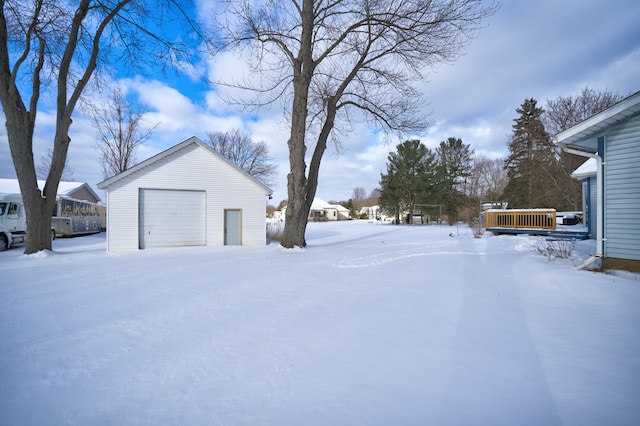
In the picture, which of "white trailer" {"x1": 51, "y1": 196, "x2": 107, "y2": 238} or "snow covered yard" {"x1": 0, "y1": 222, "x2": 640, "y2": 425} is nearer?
"snow covered yard" {"x1": 0, "y1": 222, "x2": 640, "y2": 425}

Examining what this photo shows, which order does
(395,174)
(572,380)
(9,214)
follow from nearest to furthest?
1. (572,380)
2. (9,214)
3. (395,174)

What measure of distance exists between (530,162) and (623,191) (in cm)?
2830

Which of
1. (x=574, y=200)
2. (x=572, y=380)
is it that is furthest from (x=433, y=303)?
(x=574, y=200)

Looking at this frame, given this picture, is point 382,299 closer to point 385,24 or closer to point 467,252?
point 467,252

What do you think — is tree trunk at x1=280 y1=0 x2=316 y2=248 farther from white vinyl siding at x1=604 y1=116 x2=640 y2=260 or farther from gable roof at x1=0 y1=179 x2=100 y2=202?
gable roof at x1=0 y1=179 x2=100 y2=202

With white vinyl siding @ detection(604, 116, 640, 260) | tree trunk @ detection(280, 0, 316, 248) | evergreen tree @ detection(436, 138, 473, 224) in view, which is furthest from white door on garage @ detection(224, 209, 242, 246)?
evergreen tree @ detection(436, 138, 473, 224)

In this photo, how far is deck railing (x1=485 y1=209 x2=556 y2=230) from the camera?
14.0 m

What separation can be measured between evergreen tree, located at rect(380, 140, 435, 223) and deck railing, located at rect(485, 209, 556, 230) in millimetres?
17469

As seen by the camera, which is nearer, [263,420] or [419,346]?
[263,420]

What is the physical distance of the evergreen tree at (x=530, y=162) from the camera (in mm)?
26312

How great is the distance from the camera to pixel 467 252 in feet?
34.5

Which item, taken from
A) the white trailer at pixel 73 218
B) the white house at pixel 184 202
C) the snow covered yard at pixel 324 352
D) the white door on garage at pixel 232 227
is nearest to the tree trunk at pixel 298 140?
the white house at pixel 184 202

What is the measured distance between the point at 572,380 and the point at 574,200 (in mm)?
28711

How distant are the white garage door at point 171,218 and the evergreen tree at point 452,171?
1152 inches
